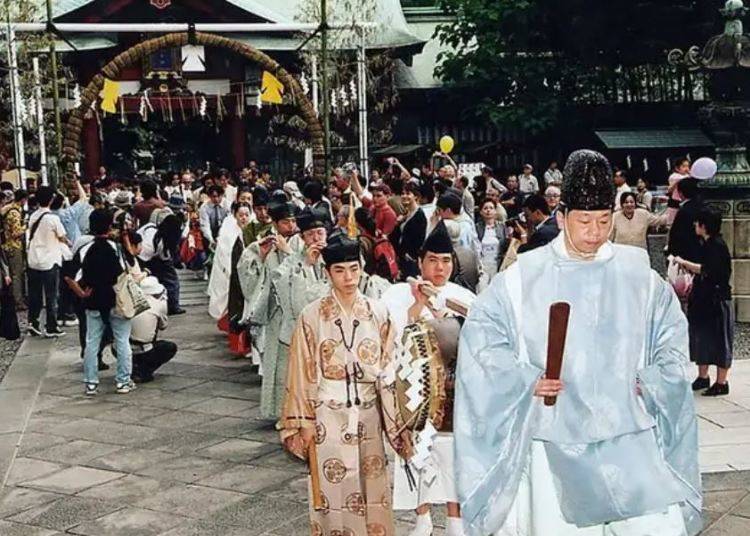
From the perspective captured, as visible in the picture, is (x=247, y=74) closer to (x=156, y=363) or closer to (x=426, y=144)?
(x=426, y=144)

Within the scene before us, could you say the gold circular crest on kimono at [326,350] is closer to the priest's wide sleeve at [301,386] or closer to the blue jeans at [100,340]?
the priest's wide sleeve at [301,386]

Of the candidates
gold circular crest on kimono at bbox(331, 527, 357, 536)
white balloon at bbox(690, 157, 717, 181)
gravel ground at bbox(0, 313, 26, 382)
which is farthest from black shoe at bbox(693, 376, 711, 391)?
gravel ground at bbox(0, 313, 26, 382)

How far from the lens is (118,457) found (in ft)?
24.1

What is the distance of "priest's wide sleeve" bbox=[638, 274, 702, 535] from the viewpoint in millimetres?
3756

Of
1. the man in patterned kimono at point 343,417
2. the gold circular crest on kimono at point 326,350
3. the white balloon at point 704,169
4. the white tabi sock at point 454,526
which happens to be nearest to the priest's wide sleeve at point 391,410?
the man in patterned kimono at point 343,417

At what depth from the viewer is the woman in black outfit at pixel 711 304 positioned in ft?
26.8

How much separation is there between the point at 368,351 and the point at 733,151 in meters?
8.07

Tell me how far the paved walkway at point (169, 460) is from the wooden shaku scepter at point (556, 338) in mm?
2369

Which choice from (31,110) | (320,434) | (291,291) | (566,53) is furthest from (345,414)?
(566,53)

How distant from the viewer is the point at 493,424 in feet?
12.4

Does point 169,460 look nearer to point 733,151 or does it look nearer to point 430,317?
point 430,317

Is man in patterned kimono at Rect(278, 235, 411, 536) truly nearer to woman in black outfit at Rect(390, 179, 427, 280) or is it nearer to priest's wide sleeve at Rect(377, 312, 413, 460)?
priest's wide sleeve at Rect(377, 312, 413, 460)

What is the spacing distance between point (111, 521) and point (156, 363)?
12.4 ft

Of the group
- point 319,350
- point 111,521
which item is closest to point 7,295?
point 111,521
